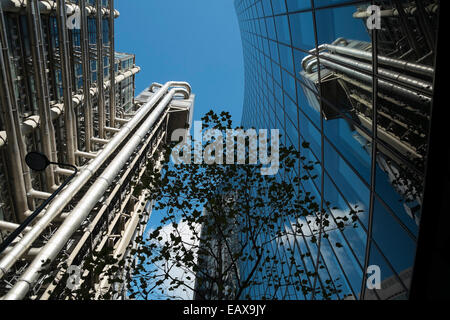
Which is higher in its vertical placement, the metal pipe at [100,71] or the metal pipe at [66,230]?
the metal pipe at [100,71]

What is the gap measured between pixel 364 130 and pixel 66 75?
2469 cm

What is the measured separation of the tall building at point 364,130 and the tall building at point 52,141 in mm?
9259

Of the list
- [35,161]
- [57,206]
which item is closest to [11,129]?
[57,206]

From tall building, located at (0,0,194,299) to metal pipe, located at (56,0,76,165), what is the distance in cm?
8

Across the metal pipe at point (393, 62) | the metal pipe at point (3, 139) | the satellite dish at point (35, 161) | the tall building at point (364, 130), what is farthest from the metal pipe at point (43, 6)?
the metal pipe at point (393, 62)

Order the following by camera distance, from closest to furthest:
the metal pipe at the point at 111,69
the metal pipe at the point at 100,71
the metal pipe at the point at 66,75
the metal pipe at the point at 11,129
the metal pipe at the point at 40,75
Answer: the metal pipe at the point at 11,129
the metal pipe at the point at 40,75
the metal pipe at the point at 66,75
the metal pipe at the point at 100,71
the metal pipe at the point at 111,69

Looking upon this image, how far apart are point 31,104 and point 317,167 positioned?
2156cm

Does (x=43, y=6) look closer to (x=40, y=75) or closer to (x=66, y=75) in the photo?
(x=66, y=75)

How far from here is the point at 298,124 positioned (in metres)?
17.3

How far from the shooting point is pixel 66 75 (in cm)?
2461

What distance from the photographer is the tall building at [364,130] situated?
7.55m

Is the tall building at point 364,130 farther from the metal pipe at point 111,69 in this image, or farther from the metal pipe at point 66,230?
the metal pipe at point 111,69

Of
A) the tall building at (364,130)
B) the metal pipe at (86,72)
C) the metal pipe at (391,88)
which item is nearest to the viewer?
the metal pipe at (391,88)
